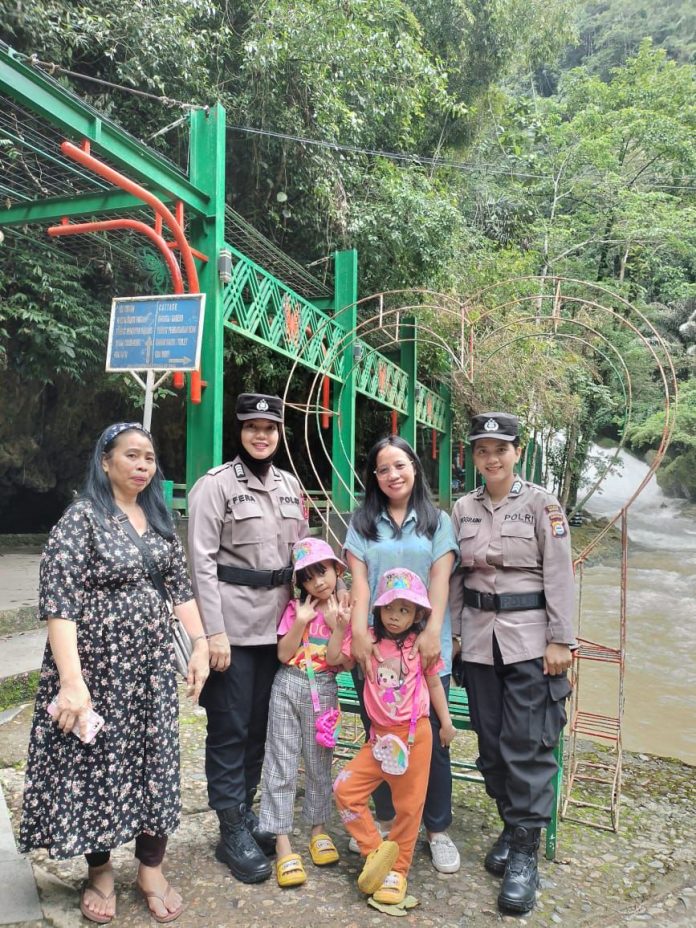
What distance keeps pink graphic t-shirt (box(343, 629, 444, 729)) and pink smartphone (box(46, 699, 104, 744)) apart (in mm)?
866

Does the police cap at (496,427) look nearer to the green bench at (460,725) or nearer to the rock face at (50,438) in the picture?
the green bench at (460,725)

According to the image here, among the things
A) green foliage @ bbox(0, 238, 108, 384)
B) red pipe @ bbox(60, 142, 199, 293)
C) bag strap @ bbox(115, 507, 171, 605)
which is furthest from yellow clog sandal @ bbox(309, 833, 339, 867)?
green foliage @ bbox(0, 238, 108, 384)

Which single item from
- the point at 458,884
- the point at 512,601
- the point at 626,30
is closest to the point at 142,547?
the point at 512,601

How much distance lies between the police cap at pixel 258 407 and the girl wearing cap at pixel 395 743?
74 cm

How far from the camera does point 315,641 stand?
2477mm

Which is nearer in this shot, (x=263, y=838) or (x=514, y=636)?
(x=514, y=636)

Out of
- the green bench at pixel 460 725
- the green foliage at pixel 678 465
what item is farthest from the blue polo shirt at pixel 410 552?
the green foliage at pixel 678 465

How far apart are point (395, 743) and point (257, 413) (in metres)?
1.24

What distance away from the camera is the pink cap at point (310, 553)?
2.39 m

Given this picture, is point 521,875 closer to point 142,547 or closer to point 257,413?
point 142,547

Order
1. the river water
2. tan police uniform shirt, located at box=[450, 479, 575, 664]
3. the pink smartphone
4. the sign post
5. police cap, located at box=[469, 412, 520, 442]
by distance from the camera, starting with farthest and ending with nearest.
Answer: the river water
the sign post
police cap, located at box=[469, 412, 520, 442]
tan police uniform shirt, located at box=[450, 479, 575, 664]
the pink smartphone

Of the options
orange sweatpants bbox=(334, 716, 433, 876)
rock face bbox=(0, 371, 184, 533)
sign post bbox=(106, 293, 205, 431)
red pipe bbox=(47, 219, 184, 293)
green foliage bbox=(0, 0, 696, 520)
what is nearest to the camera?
orange sweatpants bbox=(334, 716, 433, 876)

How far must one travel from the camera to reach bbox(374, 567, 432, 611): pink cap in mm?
2258

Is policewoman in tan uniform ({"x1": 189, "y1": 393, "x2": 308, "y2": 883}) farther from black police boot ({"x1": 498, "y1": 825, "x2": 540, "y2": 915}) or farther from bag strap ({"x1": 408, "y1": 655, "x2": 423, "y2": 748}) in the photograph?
black police boot ({"x1": 498, "y1": 825, "x2": 540, "y2": 915})
